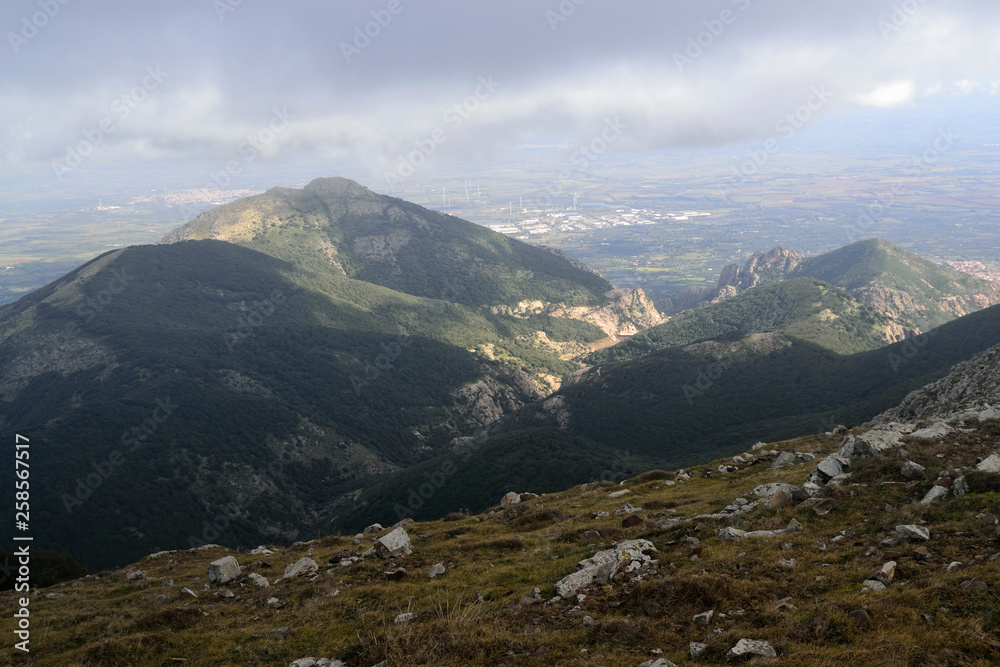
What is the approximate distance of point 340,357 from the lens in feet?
639

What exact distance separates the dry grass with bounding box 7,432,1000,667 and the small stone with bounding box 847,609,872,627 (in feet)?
0.37

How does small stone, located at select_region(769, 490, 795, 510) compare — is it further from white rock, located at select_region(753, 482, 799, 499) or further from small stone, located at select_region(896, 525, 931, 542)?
small stone, located at select_region(896, 525, 931, 542)

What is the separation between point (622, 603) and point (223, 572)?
20032 millimetres

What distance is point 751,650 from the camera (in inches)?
513

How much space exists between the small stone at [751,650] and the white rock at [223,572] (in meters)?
23.7

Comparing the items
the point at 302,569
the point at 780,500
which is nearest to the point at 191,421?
the point at 302,569

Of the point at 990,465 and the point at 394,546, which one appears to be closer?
the point at 990,465

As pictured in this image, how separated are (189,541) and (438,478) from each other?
44.8m

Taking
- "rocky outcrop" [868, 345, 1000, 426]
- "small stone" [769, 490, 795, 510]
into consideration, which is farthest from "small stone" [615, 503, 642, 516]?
"rocky outcrop" [868, 345, 1000, 426]

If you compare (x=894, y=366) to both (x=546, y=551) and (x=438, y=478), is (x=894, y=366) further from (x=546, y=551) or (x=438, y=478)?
(x=546, y=551)

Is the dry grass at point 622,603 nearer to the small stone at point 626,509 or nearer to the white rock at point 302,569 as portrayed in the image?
the white rock at point 302,569

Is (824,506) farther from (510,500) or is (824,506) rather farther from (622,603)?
(510,500)

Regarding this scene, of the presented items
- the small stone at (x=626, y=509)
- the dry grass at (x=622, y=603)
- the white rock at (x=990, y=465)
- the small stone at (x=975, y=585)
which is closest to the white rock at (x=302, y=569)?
the dry grass at (x=622, y=603)

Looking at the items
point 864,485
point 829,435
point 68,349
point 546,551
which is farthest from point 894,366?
point 68,349
